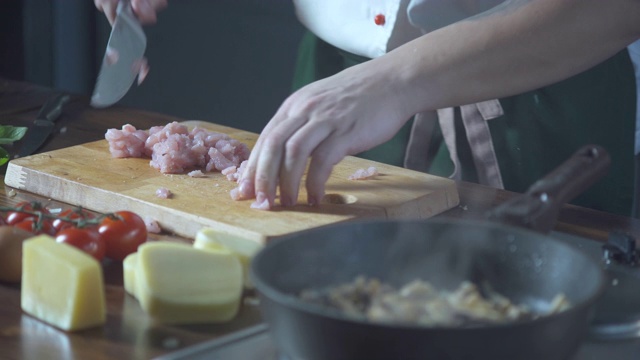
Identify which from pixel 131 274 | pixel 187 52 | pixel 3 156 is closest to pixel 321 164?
pixel 131 274

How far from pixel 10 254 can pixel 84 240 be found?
0.09 metres

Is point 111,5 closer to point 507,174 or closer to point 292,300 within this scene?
point 507,174

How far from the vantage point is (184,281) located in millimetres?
1140

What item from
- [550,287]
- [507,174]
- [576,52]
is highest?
[576,52]

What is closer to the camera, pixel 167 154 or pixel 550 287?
pixel 550 287

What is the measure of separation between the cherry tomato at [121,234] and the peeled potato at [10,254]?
4.6 inches

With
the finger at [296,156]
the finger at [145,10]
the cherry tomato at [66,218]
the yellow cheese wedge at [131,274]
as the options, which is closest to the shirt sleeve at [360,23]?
the finger at [145,10]

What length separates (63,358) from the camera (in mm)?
1062

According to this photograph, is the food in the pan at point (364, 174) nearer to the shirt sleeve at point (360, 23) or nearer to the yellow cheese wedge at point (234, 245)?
the shirt sleeve at point (360, 23)

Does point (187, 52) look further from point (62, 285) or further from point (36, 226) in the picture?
point (62, 285)

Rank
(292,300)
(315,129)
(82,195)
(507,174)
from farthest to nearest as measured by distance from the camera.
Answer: (507,174) → (82,195) → (315,129) → (292,300)

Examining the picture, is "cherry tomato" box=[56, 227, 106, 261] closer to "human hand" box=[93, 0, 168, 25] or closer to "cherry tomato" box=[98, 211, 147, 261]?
"cherry tomato" box=[98, 211, 147, 261]

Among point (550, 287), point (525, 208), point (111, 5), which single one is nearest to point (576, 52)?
point (525, 208)

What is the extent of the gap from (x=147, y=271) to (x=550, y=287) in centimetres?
45
